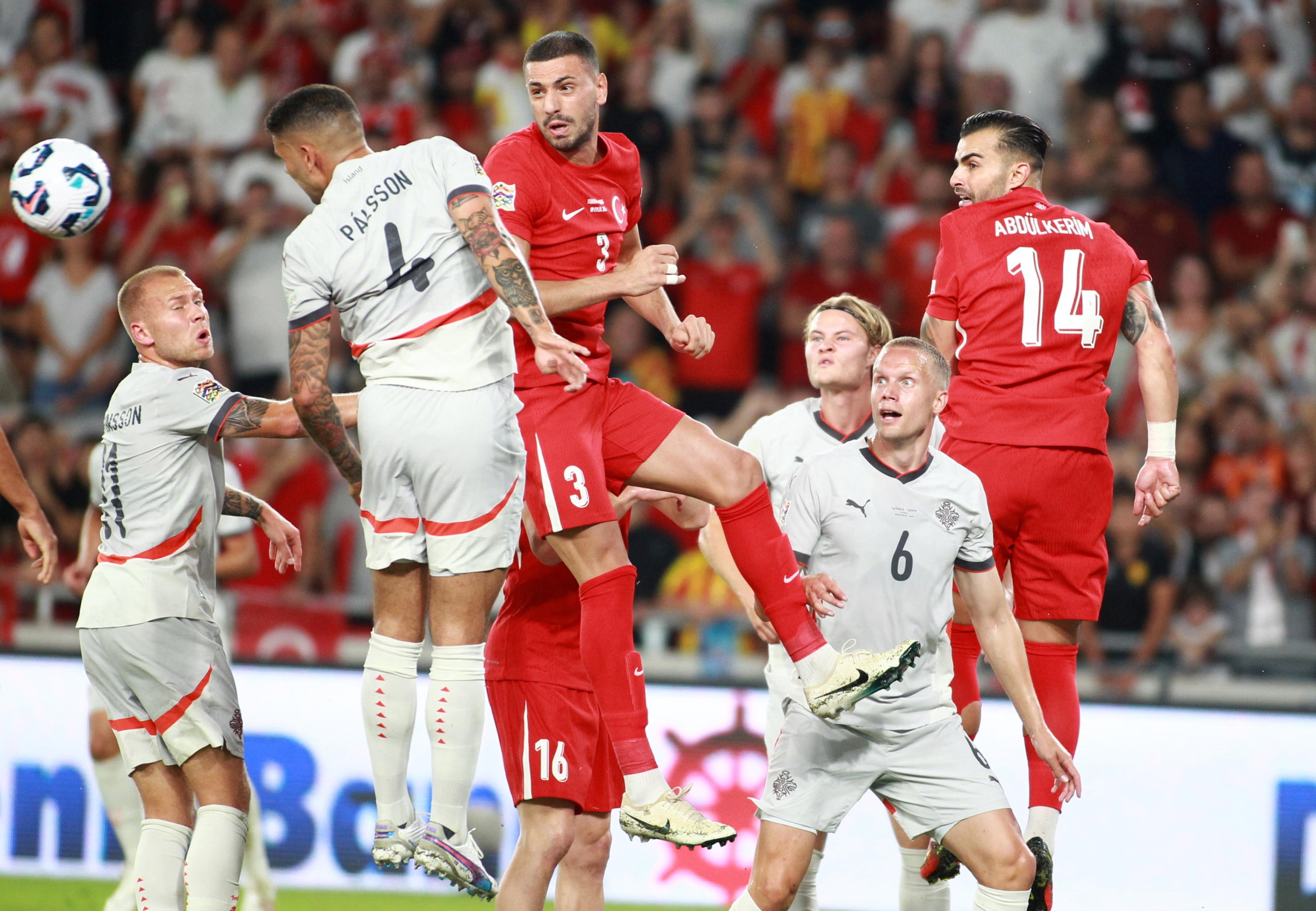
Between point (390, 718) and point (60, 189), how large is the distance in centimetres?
247

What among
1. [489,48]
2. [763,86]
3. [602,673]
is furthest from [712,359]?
[602,673]

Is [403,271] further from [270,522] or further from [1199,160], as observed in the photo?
[1199,160]

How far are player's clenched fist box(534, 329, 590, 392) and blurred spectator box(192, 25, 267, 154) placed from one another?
8.43m

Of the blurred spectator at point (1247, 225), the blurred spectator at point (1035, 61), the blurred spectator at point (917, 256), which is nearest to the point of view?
the blurred spectator at point (917, 256)

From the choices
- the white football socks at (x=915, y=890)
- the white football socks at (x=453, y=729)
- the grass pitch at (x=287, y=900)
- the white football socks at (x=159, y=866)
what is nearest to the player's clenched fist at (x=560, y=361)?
the white football socks at (x=453, y=729)

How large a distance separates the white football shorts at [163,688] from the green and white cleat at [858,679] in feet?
6.94

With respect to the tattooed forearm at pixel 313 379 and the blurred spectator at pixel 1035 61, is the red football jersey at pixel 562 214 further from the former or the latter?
the blurred spectator at pixel 1035 61

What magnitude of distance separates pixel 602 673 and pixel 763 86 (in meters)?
8.38

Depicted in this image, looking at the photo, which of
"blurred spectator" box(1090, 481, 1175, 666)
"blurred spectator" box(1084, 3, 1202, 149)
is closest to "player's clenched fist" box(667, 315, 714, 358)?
"blurred spectator" box(1090, 481, 1175, 666)

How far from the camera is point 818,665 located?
198 inches

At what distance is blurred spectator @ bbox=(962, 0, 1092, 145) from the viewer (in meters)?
12.2

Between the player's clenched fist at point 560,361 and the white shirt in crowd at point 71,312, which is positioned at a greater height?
the white shirt in crowd at point 71,312

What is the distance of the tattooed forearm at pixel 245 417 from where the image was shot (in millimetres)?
5316

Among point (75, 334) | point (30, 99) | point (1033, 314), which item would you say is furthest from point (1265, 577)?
point (30, 99)
